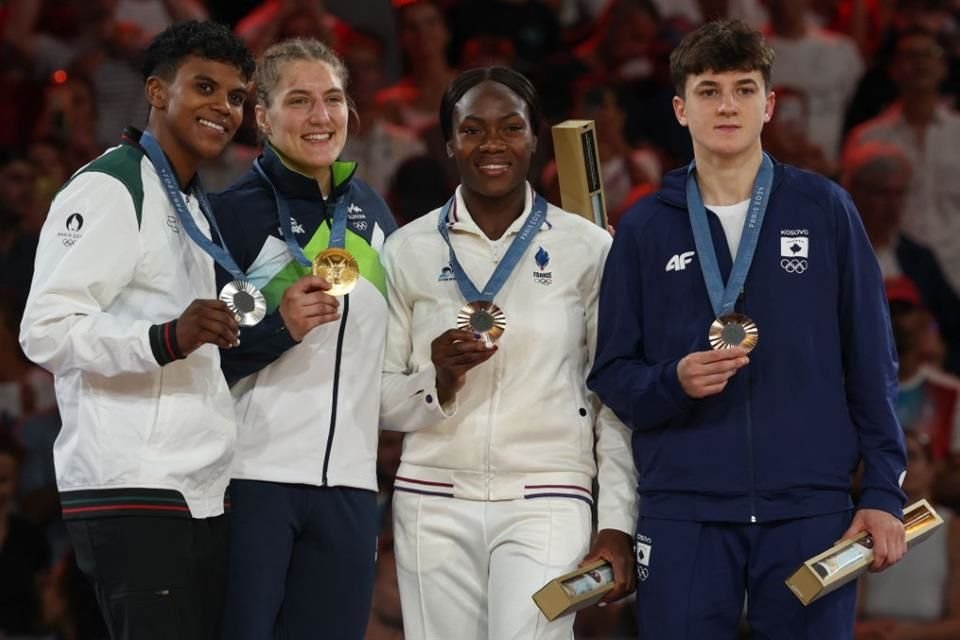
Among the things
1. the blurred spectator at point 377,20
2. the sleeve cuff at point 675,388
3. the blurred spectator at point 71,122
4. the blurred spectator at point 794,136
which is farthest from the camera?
the blurred spectator at point 377,20

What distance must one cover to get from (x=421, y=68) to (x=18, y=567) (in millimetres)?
3108

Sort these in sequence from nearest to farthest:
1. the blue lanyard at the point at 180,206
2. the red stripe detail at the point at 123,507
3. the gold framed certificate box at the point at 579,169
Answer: the red stripe detail at the point at 123,507 → the blue lanyard at the point at 180,206 → the gold framed certificate box at the point at 579,169

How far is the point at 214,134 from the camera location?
3.47m

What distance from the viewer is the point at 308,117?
3.77 metres

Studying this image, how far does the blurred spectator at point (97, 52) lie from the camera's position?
704cm

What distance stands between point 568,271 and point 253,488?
3.21 feet

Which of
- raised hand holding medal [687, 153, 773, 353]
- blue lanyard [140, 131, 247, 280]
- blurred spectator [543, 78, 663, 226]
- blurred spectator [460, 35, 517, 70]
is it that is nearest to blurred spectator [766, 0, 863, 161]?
blurred spectator [543, 78, 663, 226]

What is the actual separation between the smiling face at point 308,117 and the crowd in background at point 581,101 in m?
2.86

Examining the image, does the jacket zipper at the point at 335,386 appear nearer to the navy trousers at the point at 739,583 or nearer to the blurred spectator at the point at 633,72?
the navy trousers at the point at 739,583

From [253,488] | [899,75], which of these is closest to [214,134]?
[253,488]

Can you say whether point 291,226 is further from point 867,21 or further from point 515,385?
point 867,21

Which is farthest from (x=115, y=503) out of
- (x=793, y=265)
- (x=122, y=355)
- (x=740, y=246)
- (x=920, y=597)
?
(x=920, y=597)

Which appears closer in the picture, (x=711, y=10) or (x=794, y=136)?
(x=794, y=136)

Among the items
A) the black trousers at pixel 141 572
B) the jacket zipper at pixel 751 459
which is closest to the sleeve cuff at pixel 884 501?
the jacket zipper at pixel 751 459
